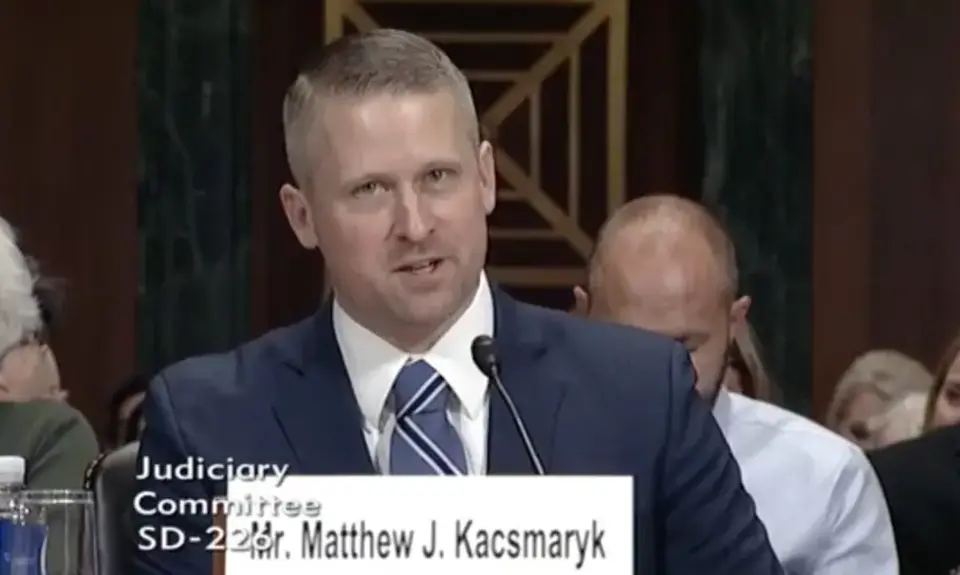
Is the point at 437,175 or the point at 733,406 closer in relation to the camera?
the point at 437,175

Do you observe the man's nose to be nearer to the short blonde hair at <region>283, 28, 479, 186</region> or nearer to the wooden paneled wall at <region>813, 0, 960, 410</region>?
the short blonde hair at <region>283, 28, 479, 186</region>

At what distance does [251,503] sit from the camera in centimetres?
120

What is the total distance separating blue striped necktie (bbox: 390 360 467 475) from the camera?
1.32 metres

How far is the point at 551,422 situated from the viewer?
139 centimetres

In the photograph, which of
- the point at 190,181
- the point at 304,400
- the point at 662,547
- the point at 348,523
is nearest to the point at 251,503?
the point at 348,523

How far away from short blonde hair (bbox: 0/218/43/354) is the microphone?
0.77 meters

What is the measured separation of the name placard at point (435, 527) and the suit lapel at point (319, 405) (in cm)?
14

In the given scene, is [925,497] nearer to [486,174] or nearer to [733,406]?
[733,406]

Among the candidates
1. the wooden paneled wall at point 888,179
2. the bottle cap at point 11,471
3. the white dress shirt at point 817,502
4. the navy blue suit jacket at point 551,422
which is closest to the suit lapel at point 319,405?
the navy blue suit jacket at point 551,422

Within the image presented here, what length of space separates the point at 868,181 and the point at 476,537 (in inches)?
125

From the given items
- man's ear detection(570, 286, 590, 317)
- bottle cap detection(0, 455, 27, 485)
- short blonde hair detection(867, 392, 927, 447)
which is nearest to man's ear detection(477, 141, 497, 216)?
bottle cap detection(0, 455, 27, 485)

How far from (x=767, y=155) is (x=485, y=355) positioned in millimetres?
2906

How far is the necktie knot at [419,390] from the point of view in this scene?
4.42 feet

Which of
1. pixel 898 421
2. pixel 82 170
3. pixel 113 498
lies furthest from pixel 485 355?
pixel 82 170
